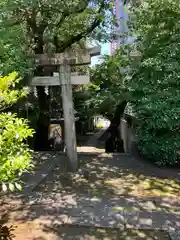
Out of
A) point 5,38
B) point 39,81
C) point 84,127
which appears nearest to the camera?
point 5,38

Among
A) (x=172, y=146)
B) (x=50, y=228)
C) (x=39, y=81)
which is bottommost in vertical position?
(x=50, y=228)

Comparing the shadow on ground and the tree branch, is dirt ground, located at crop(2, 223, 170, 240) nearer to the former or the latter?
the shadow on ground

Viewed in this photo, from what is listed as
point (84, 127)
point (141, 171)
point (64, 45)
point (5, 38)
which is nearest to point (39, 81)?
point (5, 38)

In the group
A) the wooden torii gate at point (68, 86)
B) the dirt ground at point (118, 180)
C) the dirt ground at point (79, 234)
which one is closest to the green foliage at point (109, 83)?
the wooden torii gate at point (68, 86)

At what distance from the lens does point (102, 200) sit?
402 centimetres

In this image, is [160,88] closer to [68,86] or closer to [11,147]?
[68,86]

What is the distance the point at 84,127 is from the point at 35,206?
1211 centimetres

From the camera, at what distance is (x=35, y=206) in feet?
12.5

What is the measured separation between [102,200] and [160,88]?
2.91 m

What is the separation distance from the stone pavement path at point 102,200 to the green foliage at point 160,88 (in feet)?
1.76

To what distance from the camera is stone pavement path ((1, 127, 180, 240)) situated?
3.33m

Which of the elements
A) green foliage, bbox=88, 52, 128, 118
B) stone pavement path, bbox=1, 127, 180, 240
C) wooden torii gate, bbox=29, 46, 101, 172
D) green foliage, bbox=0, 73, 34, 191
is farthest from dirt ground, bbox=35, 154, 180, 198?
green foliage, bbox=0, 73, 34, 191

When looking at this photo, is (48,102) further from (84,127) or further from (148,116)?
(84,127)

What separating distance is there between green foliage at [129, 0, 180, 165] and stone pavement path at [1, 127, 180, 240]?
54 centimetres
